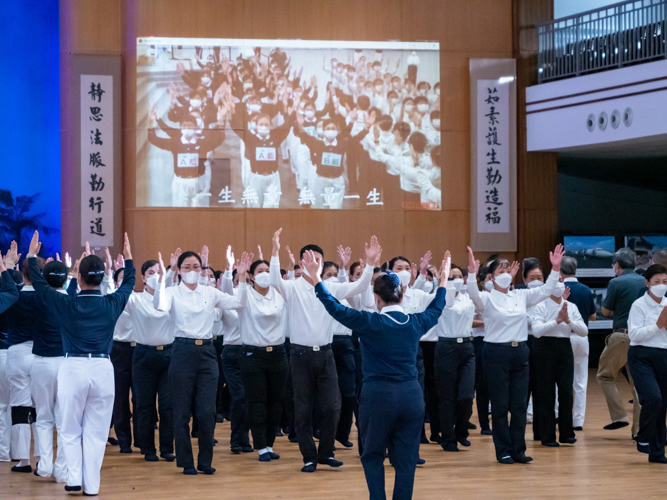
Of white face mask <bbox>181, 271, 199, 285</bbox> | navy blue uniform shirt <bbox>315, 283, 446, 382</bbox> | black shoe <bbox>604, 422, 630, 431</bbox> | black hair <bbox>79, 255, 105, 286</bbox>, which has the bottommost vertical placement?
black shoe <bbox>604, 422, 630, 431</bbox>

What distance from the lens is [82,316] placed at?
215 inches

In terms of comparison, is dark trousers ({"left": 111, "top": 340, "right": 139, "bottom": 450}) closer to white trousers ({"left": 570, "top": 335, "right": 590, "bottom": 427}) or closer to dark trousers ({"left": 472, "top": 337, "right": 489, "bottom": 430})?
dark trousers ({"left": 472, "top": 337, "right": 489, "bottom": 430})

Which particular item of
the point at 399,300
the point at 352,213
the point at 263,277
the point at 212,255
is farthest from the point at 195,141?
the point at 399,300

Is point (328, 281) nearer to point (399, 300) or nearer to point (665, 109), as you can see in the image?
point (399, 300)

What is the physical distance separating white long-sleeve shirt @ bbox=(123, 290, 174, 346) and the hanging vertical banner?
7.39 metres

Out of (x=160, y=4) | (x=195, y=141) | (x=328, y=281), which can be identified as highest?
(x=160, y=4)

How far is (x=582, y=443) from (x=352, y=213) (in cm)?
623

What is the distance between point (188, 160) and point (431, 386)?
6299 mm

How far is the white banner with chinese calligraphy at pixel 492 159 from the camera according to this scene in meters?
13.2

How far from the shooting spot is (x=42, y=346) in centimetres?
600

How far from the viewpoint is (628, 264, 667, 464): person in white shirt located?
6543 millimetres

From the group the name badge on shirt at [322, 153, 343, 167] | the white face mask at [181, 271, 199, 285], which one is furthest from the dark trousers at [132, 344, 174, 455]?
the name badge on shirt at [322, 153, 343, 167]

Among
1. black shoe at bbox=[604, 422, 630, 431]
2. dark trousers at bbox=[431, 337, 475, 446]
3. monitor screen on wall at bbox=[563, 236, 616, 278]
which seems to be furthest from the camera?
monitor screen on wall at bbox=[563, 236, 616, 278]

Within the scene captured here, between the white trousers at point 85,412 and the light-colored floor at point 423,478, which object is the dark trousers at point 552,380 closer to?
the light-colored floor at point 423,478
